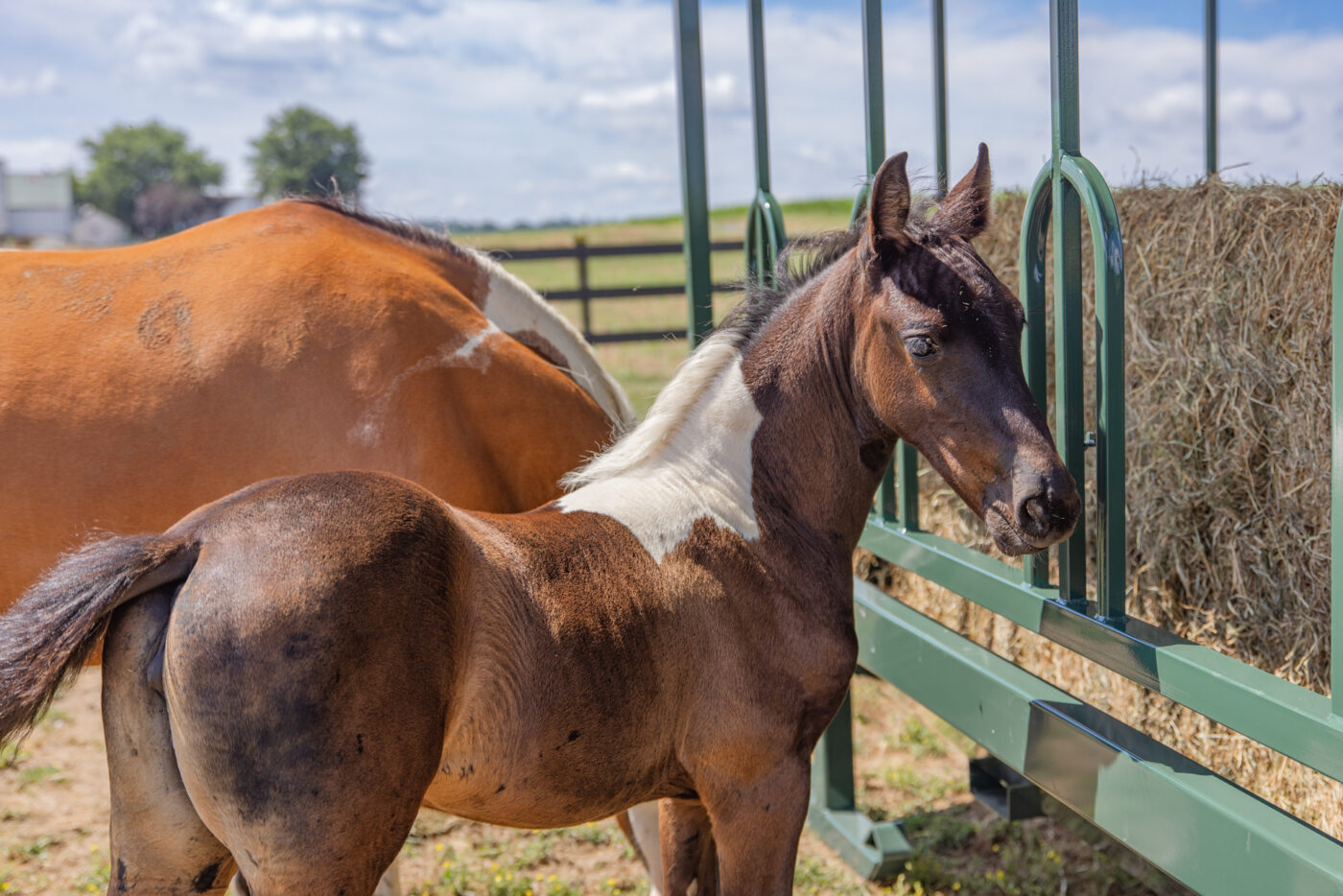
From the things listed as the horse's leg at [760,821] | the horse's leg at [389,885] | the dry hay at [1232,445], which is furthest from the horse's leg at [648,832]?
the dry hay at [1232,445]

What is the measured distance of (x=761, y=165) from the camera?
3.24m

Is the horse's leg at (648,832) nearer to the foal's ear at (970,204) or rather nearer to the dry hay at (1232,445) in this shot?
the dry hay at (1232,445)

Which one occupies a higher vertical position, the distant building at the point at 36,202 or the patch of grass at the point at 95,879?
the distant building at the point at 36,202

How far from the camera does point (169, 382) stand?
8.19ft

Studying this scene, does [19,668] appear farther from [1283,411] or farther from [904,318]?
[1283,411]

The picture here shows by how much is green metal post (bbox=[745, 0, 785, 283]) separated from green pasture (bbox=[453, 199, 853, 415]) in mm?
136

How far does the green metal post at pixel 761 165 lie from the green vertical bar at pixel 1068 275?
1137mm

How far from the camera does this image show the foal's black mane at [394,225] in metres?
2.91

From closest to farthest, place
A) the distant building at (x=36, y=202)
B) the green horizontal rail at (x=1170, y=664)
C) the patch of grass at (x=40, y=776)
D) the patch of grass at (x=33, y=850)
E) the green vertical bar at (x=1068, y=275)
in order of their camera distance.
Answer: the green horizontal rail at (x=1170, y=664) → the green vertical bar at (x=1068, y=275) → the patch of grass at (x=33, y=850) → the patch of grass at (x=40, y=776) → the distant building at (x=36, y=202)

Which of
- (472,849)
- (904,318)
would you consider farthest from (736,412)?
(472,849)

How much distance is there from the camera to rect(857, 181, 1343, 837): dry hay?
2.49m

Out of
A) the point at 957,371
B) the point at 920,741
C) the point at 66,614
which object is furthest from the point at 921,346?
the point at 920,741

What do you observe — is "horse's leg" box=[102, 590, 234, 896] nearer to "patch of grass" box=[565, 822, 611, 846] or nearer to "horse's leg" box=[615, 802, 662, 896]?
"horse's leg" box=[615, 802, 662, 896]

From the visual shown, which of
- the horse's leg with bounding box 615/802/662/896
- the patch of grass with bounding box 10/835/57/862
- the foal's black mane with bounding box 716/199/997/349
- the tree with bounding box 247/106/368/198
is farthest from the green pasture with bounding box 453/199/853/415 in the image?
the tree with bounding box 247/106/368/198
